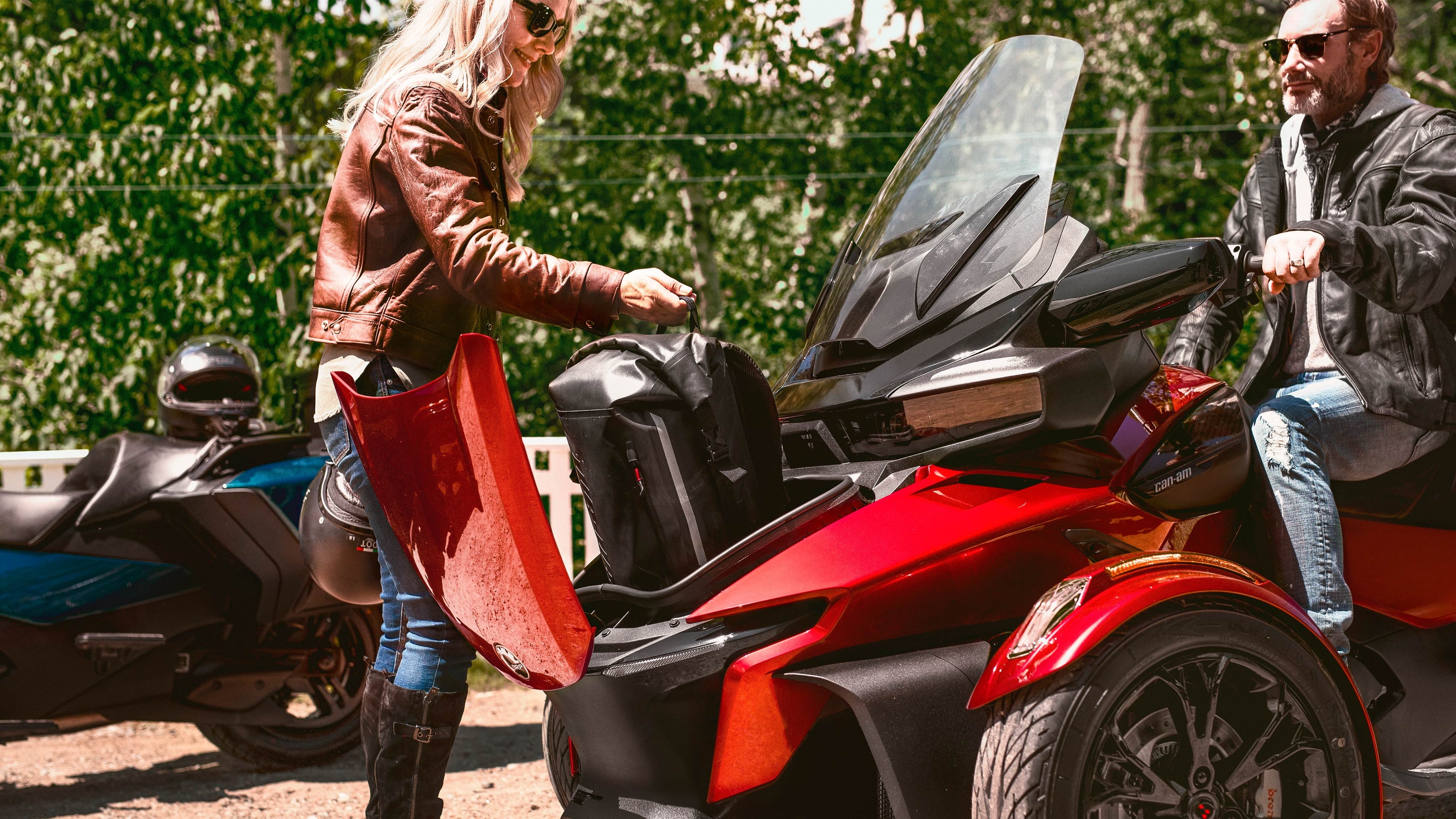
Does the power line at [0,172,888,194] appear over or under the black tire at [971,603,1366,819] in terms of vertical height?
over

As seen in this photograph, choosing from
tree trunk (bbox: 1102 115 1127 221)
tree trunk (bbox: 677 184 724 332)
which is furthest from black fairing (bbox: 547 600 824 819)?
tree trunk (bbox: 1102 115 1127 221)

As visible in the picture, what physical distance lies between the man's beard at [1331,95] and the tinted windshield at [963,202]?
2.18 ft

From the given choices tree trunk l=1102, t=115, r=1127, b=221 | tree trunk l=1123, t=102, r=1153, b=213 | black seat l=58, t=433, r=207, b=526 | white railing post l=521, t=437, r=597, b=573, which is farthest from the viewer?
tree trunk l=1123, t=102, r=1153, b=213

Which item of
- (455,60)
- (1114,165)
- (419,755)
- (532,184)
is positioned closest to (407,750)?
(419,755)

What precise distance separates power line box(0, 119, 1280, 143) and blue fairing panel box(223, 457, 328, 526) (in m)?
2.97

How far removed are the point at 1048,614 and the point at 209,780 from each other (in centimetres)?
319

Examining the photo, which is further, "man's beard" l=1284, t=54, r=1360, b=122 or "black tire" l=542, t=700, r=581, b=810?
"man's beard" l=1284, t=54, r=1360, b=122

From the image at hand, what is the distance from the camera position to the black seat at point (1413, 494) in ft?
9.34

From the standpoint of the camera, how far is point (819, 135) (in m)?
10.0

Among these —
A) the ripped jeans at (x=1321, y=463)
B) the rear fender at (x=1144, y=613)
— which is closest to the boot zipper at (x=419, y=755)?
the rear fender at (x=1144, y=613)

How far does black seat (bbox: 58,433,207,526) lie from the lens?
4.03 metres

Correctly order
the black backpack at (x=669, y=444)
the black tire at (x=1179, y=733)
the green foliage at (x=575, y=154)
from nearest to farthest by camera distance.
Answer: the black tire at (x=1179, y=733)
the black backpack at (x=669, y=444)
the green foliage at (x=575, y=154)

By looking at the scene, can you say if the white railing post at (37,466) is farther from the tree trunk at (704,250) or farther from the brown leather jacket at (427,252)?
the tree trunk at (704,250)

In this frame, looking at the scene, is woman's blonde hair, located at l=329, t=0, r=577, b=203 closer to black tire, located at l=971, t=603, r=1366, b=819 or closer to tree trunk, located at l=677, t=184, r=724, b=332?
black tire, located at l=971, t=603, r=1366, b=819
